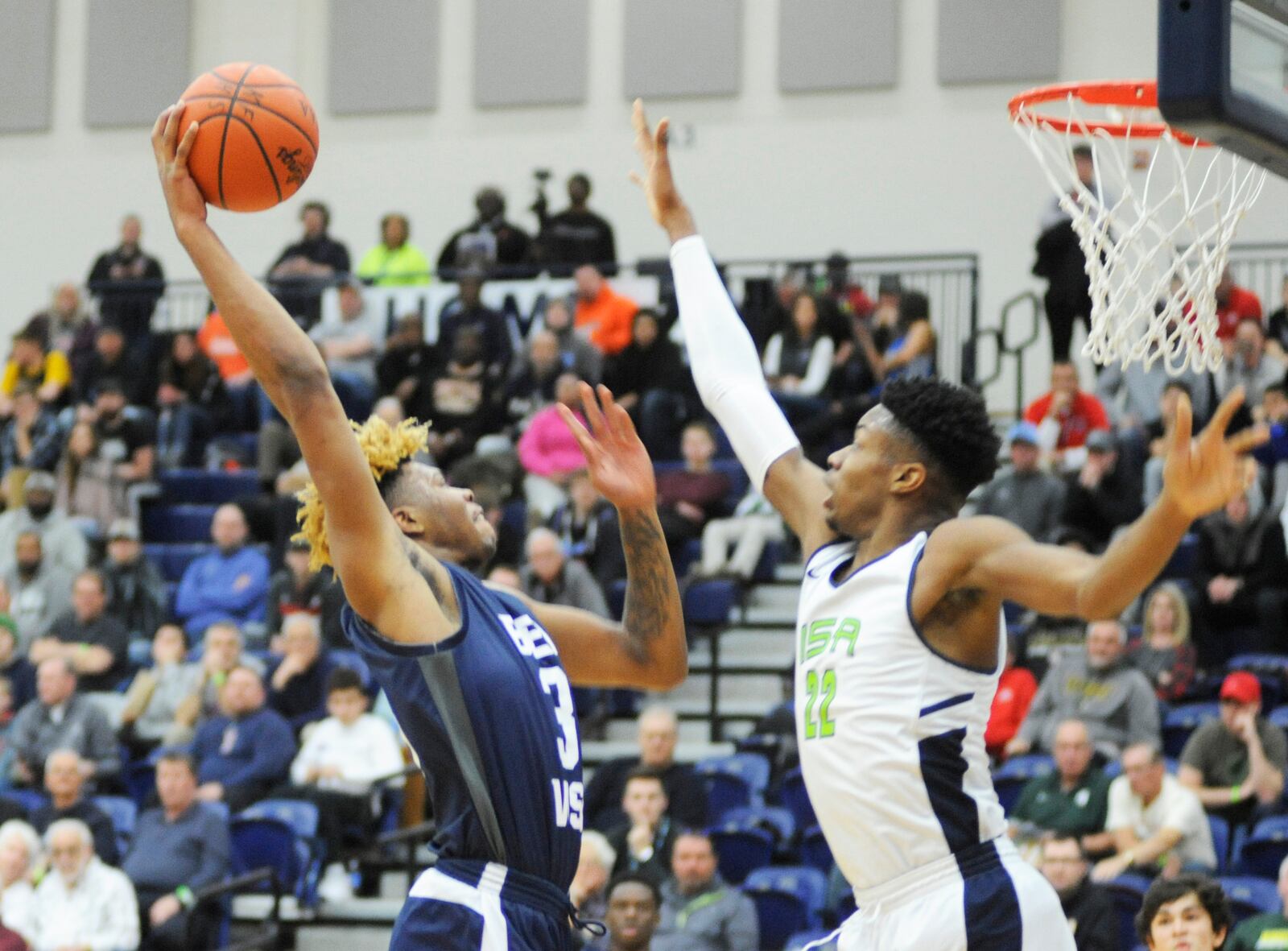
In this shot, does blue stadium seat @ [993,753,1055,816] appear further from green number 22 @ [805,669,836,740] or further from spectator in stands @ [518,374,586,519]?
green number 22 @ [805,669,836,740]

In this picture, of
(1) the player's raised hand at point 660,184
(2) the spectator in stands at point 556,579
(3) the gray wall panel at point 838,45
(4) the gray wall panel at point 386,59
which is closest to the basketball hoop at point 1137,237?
(1) the player's raised hand at point 660,184

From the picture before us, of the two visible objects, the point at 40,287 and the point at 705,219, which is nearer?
the point at 705,219

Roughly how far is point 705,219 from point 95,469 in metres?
5.80

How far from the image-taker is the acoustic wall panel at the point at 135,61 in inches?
757

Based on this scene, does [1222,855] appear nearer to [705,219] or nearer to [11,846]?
[11,846]

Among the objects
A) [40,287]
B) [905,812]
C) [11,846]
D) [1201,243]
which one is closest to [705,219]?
[40,287]

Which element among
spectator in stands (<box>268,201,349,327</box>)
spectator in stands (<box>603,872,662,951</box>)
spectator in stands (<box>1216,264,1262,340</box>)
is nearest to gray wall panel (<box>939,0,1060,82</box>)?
spectator in stands (<box>1216,264,1262,340</box>)

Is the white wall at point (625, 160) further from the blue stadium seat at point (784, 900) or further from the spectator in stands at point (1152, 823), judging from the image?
the blue stadium seat at point (784, 900)

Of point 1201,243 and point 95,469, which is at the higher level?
point 1201,243

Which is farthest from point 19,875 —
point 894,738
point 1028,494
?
point 894,738

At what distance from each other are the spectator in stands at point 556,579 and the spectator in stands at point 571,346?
2.73 metres

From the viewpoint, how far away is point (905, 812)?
429 centimetres

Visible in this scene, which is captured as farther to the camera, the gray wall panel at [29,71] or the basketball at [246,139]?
the gray wall panel at [29,71]

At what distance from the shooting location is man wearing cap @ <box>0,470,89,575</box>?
1408 centimetres
